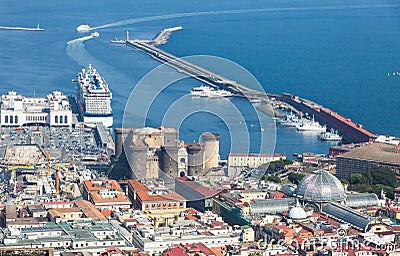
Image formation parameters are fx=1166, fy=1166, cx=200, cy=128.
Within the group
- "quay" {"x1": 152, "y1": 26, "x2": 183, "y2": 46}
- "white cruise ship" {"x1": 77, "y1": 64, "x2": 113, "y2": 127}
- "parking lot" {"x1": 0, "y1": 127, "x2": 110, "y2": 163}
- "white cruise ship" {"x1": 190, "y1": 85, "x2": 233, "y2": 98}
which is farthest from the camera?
"quay" {"x1": 152, "y1": 26, "x2": 183, "y2": 46}

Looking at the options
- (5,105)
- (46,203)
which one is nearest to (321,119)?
(5,105)

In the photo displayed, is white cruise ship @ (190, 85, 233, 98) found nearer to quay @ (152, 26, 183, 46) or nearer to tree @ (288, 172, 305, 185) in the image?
quay @ (152, 26, 183, 46)

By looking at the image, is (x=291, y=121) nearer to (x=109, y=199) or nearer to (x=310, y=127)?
(x=310, y=127)

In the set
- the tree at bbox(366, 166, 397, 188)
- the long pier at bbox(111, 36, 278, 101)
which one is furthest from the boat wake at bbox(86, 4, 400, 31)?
the tree at bbox(366, 166, 397, 188)

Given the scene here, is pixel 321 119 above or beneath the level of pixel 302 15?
beneath

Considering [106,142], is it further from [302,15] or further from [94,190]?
[302,15]

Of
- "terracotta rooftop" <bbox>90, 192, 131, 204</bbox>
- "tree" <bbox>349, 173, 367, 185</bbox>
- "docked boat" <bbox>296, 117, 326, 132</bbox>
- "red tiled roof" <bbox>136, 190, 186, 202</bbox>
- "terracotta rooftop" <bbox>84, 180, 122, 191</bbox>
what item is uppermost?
"docked boat" <bbox>296, 117, 326, 132</bbox>
